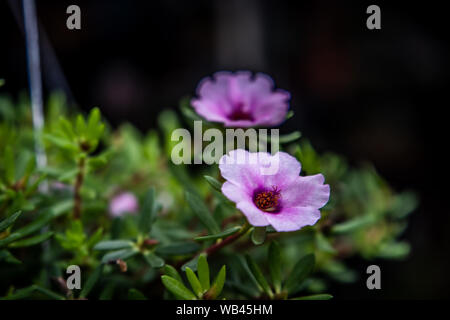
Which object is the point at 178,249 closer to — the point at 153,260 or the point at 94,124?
the point at 153,260

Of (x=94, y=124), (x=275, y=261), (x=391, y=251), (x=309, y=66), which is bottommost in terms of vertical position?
(x=391, y=251)

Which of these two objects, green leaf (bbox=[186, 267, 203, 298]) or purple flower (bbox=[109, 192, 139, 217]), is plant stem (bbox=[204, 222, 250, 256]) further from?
purple flower (bbox=[109, 192, 139, 217])

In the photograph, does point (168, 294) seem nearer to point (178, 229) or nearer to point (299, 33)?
point (178, 229)

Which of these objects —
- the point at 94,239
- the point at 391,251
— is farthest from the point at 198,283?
the point at 391,251

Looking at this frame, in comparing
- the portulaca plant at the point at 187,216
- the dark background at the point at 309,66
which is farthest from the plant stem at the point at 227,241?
the dark background at the point at 309,66

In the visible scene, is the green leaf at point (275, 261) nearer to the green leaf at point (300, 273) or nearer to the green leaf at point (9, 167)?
the green leaf at point (300, 273)
